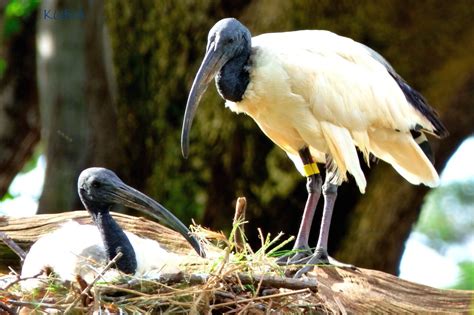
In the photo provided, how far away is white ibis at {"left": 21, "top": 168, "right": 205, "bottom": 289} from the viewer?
22.6 ft

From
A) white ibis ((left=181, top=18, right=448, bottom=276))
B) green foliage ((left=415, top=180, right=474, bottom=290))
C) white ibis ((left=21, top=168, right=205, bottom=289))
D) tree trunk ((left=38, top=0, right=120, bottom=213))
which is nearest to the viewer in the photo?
white ibis ((left=21, top=168, right=205, bottom=289))

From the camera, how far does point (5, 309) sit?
6.09 metres

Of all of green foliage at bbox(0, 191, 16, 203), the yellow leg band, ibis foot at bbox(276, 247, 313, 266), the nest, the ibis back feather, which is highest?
the ibis back feather

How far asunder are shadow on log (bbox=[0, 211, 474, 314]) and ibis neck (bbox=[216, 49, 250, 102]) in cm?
98

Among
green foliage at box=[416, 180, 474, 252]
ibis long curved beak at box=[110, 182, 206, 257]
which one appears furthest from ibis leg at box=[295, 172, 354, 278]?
green foliage at box=[416, 180, 474, 252]

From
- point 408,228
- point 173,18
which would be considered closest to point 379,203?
point 408,228

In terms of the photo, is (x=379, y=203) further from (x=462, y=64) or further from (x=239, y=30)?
(x=239, y=30)

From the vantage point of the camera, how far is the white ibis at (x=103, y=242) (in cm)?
690

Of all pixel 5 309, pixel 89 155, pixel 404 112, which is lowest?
pixel 5 309

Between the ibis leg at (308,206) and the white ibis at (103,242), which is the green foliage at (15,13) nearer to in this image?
the ibis leg at (308,206)

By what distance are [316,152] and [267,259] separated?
1.65 m

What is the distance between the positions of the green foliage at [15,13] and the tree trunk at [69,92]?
4.00ft

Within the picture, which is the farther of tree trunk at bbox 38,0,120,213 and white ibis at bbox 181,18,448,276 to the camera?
tree trunk at bbox 38,0,120,213

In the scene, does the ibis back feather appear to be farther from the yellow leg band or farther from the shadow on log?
the shadow on log
